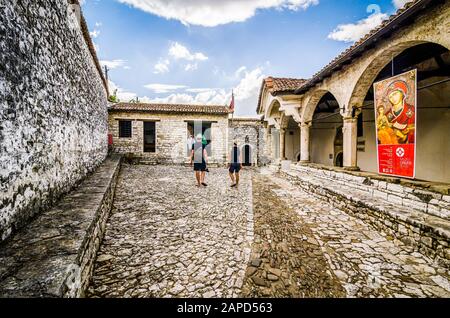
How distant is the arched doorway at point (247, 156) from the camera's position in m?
17.3

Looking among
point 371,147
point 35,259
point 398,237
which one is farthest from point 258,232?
point 371,147

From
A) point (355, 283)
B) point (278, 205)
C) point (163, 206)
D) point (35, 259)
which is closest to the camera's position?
point (35, 259)

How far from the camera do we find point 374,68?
5.18 meters

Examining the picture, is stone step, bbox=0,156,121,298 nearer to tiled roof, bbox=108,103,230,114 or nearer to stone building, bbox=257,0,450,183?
stone building, bbox=257,0,450,183

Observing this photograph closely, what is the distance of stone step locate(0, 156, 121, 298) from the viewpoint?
145 cm

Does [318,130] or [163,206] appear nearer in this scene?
[163,206]

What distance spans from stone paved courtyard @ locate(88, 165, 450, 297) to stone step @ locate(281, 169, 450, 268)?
17 centimetres

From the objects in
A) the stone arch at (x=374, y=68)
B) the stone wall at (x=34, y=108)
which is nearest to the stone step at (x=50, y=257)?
the stone wall at (x=34, y=108)

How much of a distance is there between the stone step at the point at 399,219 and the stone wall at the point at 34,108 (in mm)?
5213

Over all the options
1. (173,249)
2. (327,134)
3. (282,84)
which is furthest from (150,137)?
(173,249)

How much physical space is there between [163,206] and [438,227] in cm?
515

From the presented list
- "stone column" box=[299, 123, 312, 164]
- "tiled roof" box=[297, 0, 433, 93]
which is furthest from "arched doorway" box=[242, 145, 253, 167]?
"tiled roof" box=[297, 0, 433, 93]
